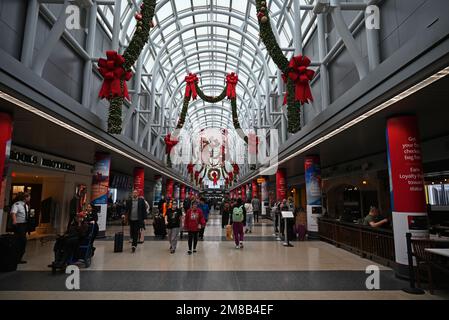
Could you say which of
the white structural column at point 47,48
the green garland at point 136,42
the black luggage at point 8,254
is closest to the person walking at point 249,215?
the green garland at point 136,42

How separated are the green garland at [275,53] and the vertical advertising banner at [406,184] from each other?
329 cm

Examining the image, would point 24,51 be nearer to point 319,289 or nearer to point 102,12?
point 102,12

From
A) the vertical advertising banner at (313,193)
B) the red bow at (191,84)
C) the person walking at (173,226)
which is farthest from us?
the red bow at (191,84)

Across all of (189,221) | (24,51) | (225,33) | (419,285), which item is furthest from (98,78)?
(225,33)

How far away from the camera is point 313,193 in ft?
41.1

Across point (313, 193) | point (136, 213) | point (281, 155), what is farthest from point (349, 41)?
point (281, 155)

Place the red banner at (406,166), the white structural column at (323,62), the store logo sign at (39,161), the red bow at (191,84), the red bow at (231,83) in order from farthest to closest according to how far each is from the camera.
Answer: the red bow at (191,84)
the red bow at (231,83)
the white structural column at (323,62)
the store logo sign at (39,161)
the red banner at (406,166)

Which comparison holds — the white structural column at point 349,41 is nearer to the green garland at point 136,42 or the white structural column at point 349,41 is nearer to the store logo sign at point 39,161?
the green garland at point 136,42

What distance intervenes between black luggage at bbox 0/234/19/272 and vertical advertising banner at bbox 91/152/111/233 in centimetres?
569

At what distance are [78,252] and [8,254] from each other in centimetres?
146

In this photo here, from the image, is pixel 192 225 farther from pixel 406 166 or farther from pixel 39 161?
pixel 39 161

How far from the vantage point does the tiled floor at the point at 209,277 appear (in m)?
4.64

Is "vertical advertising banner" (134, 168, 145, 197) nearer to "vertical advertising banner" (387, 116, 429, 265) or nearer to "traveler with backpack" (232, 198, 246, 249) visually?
"traveler with backpack" (232, 198, 246, 249)
